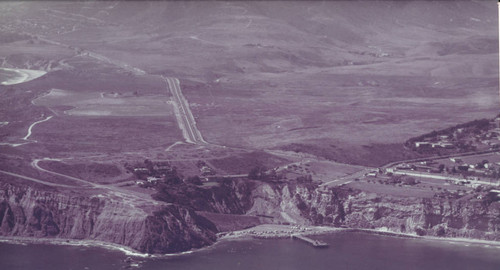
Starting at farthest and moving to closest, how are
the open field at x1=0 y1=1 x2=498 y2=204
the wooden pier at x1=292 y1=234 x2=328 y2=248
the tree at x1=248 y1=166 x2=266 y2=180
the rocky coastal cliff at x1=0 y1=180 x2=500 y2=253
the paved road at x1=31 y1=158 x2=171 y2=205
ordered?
the open field at x1=0 y1=1 x2=498 y2=204, the tree at x1=248 y1=166 x2=266 y2=180, the paved road at x1=31 y1=158 x2=171 y2=205, the wooden pier at x1=292 y1=234 x2=328 y2=248, the rocky coastal cliff at x1=0 y1=180 x2=500 y2=253

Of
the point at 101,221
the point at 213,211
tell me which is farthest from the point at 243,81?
the point at 101,221

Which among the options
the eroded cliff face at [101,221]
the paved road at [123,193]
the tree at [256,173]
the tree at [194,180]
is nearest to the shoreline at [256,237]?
the eroded cliff face at [101,221]

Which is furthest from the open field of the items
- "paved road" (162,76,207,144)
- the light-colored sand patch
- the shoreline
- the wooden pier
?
the wooden pier

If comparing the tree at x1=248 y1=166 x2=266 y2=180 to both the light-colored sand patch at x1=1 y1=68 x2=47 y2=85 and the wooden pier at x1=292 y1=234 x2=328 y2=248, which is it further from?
the light-colored sand patch at x1=1 y1=68 x2=47 y2=85

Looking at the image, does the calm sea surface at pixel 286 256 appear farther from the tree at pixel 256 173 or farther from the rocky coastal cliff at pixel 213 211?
the tree at pixel 256 173

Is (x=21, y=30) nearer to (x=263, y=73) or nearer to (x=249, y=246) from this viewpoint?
(x=263, y=73)

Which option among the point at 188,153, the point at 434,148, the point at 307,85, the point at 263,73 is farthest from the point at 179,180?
the point at 263,73
